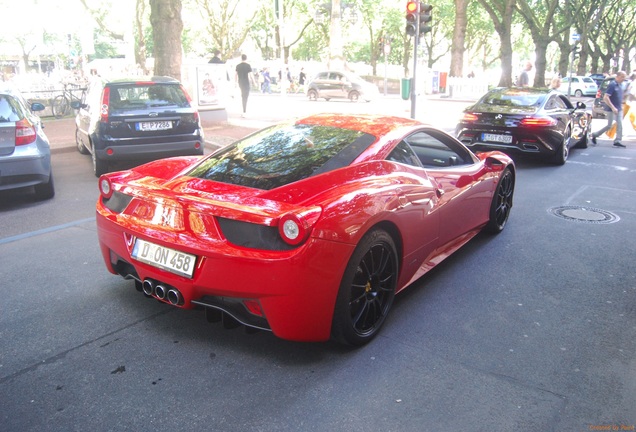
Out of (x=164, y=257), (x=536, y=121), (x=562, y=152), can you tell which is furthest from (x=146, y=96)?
(x=562, y=152)

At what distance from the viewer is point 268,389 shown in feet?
10.0

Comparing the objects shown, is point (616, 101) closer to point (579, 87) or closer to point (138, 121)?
A: point (138, 121)

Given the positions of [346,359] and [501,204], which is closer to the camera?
[346,359]

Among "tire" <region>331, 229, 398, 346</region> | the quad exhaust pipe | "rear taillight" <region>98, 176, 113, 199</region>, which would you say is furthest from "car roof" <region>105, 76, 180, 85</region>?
"tire" <region>331, 229, 398, 346</region>

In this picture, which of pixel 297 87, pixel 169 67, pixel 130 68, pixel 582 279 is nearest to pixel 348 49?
pixel 297 87

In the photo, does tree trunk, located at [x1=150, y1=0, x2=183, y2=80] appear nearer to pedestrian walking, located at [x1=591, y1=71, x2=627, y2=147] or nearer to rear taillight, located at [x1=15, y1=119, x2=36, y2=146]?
rear taillight, located at [x1=15, y1=119, x2=36, y2=146]

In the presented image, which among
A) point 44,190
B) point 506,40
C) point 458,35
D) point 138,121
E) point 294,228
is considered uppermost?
point 458,35

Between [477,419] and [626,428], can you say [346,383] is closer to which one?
[477,419]

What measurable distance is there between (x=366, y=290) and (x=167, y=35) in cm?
1362

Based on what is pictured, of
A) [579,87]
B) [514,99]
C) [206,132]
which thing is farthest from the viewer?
[579,87]

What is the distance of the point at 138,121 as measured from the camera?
888cm

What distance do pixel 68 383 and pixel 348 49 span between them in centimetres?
6388

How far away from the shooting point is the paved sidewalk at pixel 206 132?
1212 centimetres

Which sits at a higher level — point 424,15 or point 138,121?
point 424,15
